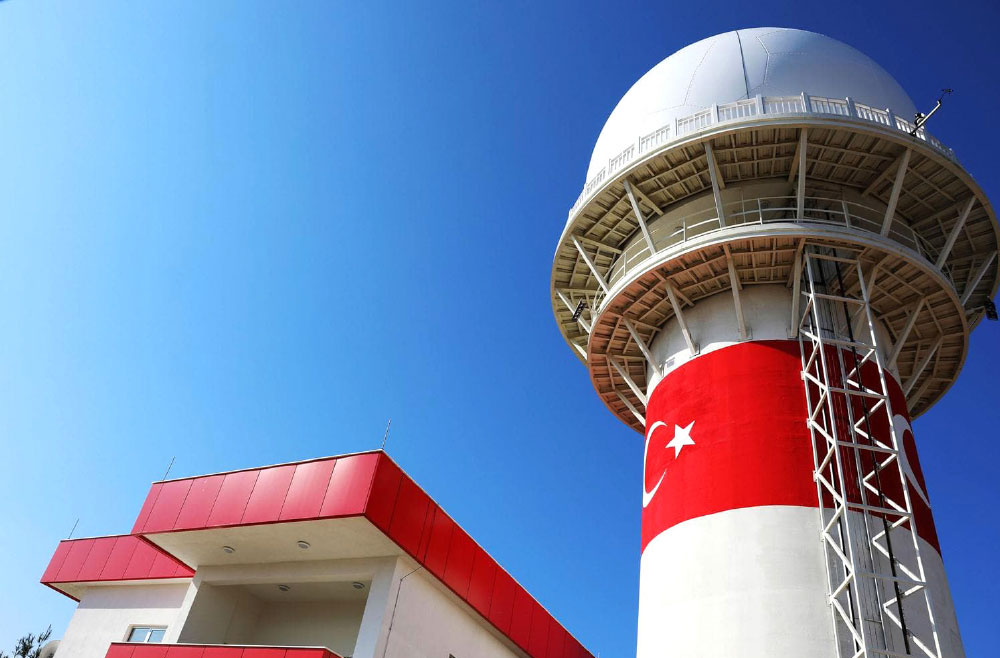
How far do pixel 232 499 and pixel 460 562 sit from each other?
660 cm

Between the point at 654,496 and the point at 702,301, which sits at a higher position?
the point at 702,301

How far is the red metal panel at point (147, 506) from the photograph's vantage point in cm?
2075

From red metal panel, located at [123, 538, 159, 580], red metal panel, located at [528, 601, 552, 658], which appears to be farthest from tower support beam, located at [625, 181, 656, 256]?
red metal panel, located at [123, 538, 159, 580]

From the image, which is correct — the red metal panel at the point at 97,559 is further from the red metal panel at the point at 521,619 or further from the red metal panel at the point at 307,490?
the red metal panel at the point at 521,619

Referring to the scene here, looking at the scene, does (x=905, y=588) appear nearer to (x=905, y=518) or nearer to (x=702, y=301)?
(x=905, y=518)

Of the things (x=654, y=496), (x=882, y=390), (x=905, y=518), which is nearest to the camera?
(x=905, y=518)

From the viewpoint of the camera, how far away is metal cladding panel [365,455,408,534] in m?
17.0

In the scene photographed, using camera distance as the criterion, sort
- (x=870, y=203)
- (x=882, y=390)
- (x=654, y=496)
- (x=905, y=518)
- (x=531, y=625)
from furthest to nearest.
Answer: (x=531, y=625), (x=870, y=203), (x=654, y=496), (x=882, y=390), (x=905, y=518)

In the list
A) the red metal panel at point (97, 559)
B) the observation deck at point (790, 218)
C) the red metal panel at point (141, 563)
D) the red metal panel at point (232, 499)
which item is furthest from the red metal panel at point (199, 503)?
the observation deck at point (790, 218)

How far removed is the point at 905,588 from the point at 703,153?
11.9 m

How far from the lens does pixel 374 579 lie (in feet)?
60.3

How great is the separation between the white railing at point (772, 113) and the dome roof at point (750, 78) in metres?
0.99

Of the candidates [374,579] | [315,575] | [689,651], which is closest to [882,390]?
[689,651]

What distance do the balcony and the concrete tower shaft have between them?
7.95m
